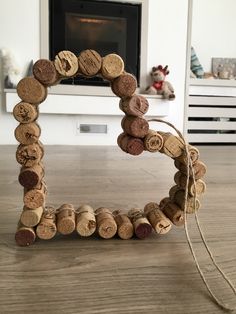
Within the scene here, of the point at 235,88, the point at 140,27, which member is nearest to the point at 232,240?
the point at 140,27

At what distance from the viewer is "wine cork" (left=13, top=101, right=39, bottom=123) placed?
50 cm

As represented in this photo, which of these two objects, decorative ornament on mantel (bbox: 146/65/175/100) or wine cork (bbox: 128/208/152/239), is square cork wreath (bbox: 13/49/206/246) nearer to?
wine cork (bbox: 128/208/152/239)

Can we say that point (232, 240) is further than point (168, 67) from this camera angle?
No

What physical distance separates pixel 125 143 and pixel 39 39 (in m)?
2.11

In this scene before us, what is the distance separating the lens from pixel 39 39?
2395 millimetres

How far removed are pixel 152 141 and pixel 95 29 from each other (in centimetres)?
224

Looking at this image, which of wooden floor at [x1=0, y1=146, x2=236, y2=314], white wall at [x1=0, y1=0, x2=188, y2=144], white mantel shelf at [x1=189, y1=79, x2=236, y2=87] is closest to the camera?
wooden floor at [x1=0, y1=146, x2=236, y2=314]

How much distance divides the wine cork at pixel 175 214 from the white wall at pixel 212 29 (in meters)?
2.87

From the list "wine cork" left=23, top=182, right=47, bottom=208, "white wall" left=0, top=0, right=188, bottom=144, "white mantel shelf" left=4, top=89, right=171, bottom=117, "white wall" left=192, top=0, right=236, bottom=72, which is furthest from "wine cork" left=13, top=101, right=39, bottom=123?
"white wall" left=192, top=0, right=236, bottom=72

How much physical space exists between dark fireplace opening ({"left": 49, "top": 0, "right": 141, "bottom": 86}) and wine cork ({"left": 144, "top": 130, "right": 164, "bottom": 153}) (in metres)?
1.99

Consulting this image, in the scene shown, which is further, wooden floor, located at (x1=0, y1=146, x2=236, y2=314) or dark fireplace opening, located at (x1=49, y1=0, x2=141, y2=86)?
dark fireplace opening, located at (x1=49, y1=0, x2=141, y2=86)

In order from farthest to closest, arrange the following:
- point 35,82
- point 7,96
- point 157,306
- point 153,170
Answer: point 7,96 → point 153,170 → point 35,82 → point 157,306

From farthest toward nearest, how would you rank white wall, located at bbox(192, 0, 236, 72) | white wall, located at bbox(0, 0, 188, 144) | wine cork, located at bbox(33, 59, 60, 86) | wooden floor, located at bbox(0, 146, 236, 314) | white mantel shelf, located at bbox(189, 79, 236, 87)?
white wall, located at bbox(192, 0, 236, 72), white mantel shelf, located at bbox(189, 79, 236, 87), white wall, located at bbox(0, 0, 188, 144), wine cork, located at bbox(33, 59, 60, 86), wooden floor, located at bbox(0, 146, 236, 314)

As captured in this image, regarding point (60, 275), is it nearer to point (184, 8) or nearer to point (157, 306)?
point (157, 306)
